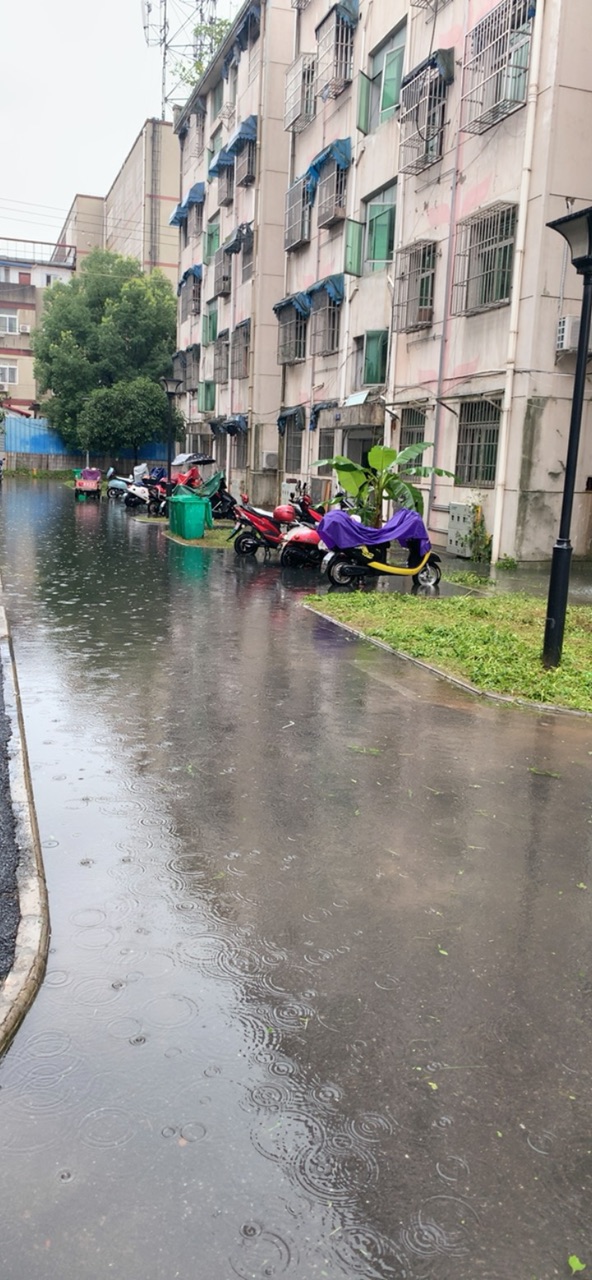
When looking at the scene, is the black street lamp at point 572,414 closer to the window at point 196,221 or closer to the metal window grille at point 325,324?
the metal window grille at point 325,324

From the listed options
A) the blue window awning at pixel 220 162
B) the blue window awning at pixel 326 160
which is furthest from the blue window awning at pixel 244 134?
the blue window awning at pixel 326 160

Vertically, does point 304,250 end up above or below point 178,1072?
above

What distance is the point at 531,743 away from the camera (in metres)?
6.79

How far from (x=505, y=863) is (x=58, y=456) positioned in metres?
52.2

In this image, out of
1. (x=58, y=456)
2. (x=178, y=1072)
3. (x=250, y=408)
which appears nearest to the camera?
(x=178, y=1072)

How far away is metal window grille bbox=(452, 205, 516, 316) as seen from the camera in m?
16.8

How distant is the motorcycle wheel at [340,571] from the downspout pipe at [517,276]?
3.74 m

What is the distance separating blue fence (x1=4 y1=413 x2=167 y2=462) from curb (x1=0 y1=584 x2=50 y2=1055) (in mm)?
47804

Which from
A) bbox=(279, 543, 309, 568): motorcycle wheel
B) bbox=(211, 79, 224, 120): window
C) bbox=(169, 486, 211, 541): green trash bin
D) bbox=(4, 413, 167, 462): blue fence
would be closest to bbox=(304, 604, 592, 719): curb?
bbox=(279, 543, 309, 568): motorcycle wheel

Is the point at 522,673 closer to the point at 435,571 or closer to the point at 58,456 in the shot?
the point at 435,571

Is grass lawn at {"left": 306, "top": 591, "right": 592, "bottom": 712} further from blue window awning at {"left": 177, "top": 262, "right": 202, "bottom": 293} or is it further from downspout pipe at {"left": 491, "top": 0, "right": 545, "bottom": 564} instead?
blue window awning at {"left": 177, "top": 262, "right": 202, "bottom": 293}

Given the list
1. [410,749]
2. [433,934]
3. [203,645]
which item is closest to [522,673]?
[410,749]

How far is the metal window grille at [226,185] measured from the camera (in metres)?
35.0

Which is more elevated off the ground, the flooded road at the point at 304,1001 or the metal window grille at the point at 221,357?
the metal window grille at the point at 221,357
